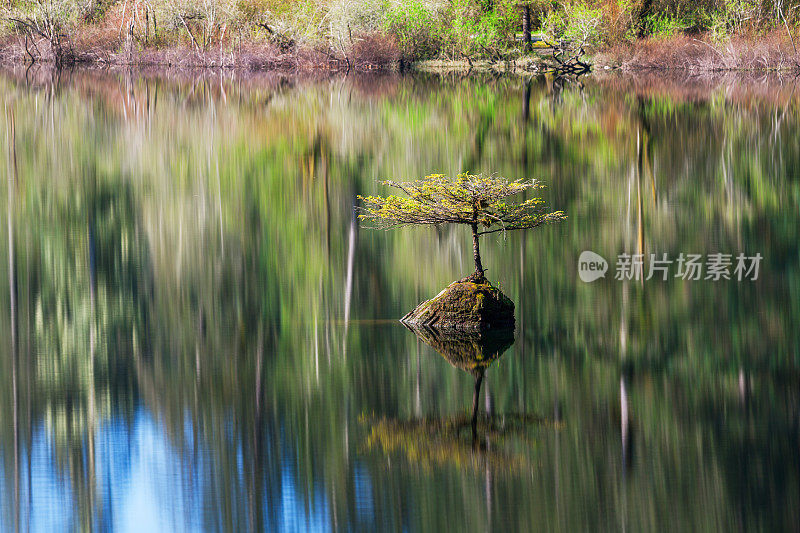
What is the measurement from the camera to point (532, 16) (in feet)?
188

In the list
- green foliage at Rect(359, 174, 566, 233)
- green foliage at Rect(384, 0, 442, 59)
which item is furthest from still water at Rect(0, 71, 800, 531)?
green foliage at Rect(384, 0, 442, 59)

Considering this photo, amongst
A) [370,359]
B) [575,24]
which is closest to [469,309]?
[370,359]

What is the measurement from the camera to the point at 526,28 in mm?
55062

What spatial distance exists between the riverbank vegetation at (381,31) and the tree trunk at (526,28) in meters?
0.06

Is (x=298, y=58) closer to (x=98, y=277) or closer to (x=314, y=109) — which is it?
(x=314, y=109)

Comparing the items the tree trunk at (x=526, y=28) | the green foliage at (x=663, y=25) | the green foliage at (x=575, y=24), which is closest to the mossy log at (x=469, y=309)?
the green foliage at (x=575, y=24)

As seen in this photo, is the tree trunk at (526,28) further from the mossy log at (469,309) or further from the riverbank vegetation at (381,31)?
the mossy log at (469,309)

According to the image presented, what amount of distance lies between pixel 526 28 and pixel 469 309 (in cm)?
4586

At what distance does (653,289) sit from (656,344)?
2.23m

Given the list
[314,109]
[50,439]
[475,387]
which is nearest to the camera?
[50,439]

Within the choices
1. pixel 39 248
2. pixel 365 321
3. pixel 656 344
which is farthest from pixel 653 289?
pixel 39 248

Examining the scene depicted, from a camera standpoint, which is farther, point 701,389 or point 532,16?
point 532,16

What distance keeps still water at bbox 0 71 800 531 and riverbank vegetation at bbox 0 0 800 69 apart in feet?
96.5

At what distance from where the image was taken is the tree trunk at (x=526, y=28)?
54719 millimetres
